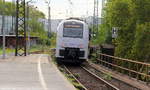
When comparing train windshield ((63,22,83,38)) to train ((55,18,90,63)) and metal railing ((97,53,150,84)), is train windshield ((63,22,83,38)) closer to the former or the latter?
train ((55,18,90,63))

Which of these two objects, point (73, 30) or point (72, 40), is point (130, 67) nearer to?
point (72, 40)

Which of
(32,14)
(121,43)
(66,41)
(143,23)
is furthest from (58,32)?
(32,14)

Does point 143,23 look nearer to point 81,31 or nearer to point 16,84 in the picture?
point 81,31

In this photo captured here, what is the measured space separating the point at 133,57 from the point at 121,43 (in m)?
3.23

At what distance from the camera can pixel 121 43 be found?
33438mm

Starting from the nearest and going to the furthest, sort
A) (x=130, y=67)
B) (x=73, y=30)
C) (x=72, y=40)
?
(x=130, y=67)
(x=72, y=40)
(x=73, y=30)

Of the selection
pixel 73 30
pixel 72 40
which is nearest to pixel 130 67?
pixel 72 40

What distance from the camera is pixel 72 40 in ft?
111

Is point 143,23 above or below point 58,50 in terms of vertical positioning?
above

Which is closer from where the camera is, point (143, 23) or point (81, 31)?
point (143, 23)

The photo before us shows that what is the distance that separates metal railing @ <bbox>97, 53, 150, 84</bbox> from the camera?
21230mm

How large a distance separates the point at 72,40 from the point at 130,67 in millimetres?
8728

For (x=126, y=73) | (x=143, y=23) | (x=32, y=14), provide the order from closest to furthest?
1. (x=126, y=73)
2. (x=143, y=23)
3. (x=32, y=14)

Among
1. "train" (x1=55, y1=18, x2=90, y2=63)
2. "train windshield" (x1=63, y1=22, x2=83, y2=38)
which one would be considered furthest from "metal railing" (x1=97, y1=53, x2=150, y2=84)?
"train windshield" (x1=63, y1=22, x2=83, y2=38)
